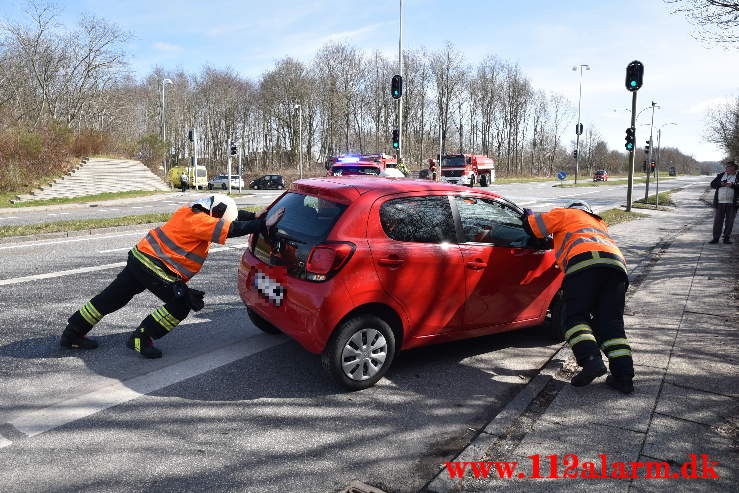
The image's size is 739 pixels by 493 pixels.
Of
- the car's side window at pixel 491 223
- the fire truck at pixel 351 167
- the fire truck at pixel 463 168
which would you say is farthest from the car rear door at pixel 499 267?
the fire truck at pixel 463 168

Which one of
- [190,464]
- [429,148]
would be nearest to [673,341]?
[190,464]

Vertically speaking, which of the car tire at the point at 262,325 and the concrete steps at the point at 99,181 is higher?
the concrete steps at the point at 99,181

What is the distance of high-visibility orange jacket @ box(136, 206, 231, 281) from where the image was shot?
4.41 m

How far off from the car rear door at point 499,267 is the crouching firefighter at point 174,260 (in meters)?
1.60

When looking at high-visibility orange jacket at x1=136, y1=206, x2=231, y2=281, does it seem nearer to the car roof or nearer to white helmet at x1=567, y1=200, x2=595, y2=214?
the car roof

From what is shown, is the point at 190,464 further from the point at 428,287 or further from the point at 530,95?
the point at 530,95

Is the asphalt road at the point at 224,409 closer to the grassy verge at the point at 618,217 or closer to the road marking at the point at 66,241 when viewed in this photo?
the road marking at the point at 66,241

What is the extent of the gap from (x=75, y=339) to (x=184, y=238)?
1.36 metres

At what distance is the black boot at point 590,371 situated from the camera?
4.11m

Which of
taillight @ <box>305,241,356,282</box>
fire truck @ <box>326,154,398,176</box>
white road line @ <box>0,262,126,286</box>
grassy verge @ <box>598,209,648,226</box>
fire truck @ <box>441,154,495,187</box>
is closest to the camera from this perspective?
taillight @ <box>305,241,356,282</box>

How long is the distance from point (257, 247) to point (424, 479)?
241 centimetres

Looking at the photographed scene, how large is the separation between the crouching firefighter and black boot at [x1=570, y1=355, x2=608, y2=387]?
2659 mm

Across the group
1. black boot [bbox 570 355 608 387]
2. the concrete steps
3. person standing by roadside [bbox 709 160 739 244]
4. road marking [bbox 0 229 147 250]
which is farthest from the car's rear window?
the concrete steps

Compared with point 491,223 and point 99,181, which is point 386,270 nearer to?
point 491,223
